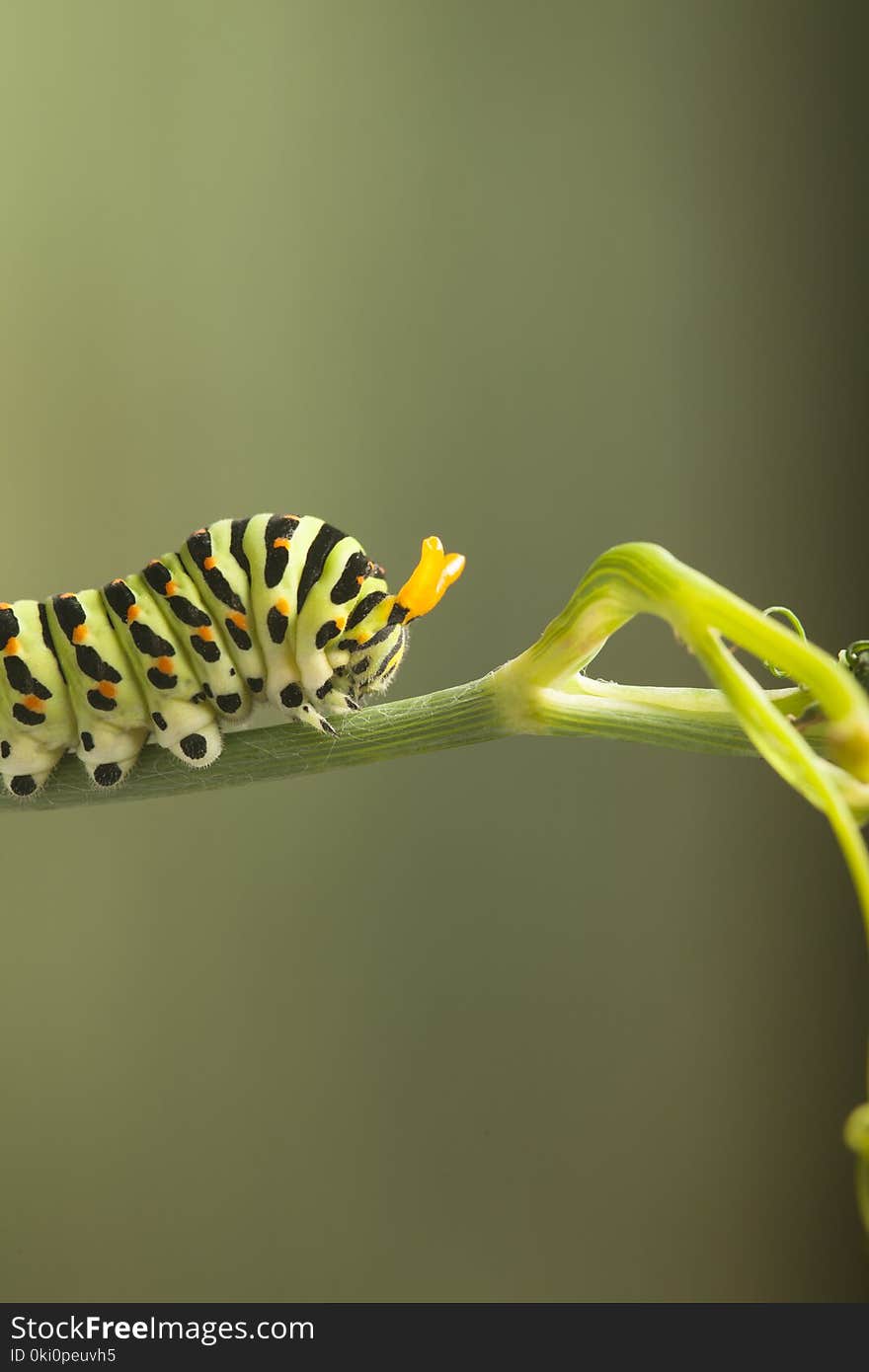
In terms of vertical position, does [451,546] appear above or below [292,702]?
above

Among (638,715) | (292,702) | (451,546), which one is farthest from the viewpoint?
(451,546)

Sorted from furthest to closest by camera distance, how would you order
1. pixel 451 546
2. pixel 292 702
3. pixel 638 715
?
pixel 451 546
pixel 292 702
pixel 638 715

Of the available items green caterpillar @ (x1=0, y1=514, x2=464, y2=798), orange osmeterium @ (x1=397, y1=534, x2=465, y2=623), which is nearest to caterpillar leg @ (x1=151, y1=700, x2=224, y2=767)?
green caterpillar @ (x1=0, y1=514, x2=464, y2=798)

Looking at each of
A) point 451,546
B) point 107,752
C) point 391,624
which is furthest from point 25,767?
point 451,546

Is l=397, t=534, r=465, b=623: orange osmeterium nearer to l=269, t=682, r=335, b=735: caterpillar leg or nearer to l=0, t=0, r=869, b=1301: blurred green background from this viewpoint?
l=269, t=682, r=335, b=735: caterpillar leg

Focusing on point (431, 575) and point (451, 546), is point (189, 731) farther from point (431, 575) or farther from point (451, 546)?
point (451, 546)

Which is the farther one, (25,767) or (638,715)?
(25,767)
